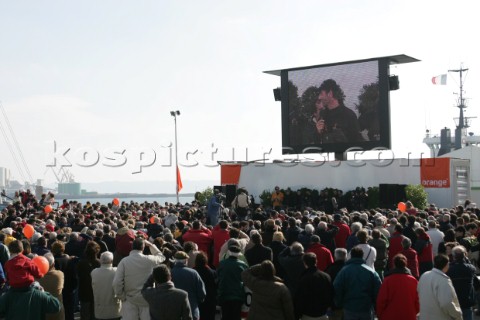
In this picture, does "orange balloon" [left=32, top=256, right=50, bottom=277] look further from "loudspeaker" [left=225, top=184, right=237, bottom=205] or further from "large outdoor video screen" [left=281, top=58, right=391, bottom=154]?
"large outdoor video screen" [left=281, top=58, right=391, bottom=154]

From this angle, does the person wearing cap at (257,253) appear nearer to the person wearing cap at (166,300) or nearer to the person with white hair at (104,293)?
the person with white hair at (104,293)

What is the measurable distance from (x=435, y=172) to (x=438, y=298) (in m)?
21.9

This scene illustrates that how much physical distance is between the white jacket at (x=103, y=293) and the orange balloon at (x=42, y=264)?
0.69 m

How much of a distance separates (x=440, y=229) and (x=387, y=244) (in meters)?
3.38

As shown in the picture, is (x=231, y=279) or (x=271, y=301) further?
(x=231, y=279)

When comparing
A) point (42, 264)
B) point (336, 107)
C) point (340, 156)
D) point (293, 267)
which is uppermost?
point (336, 107)

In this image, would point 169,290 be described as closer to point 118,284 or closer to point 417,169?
point 118,284

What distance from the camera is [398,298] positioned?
26.7 feet

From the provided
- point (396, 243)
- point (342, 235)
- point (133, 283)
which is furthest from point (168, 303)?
point (342, 235)

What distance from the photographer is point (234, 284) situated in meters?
9.66

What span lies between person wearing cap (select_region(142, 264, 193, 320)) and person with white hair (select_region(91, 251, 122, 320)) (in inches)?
72.2

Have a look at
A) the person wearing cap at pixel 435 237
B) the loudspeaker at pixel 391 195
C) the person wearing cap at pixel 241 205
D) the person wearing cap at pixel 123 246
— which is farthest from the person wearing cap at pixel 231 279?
the loudspeaker at pixel 391 195

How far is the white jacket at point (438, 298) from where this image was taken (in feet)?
25.8

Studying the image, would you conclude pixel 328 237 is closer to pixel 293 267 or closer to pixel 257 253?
pixel 257 253
